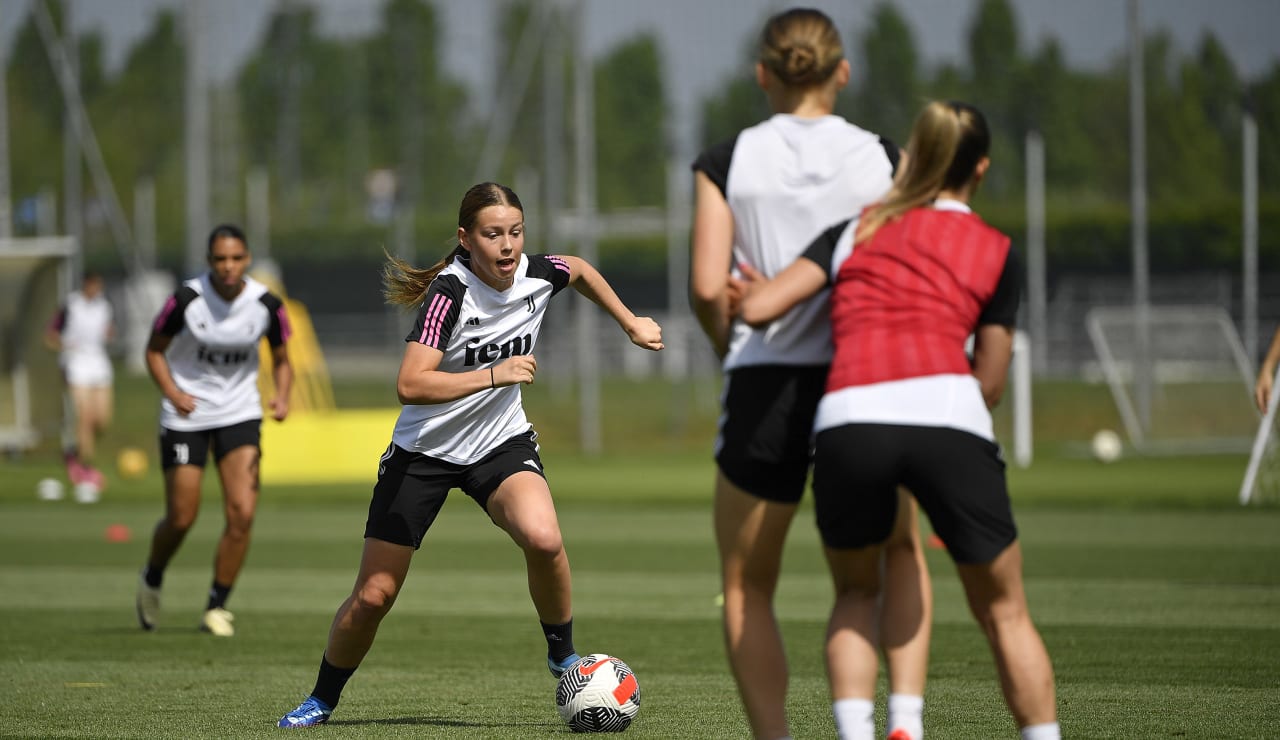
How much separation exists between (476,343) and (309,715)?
1.63 meters

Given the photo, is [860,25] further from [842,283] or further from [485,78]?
[842,283]

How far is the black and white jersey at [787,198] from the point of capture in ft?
16.1

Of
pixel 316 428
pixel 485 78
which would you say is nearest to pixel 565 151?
pixel 485 78

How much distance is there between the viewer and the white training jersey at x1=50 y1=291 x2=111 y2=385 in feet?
73.8

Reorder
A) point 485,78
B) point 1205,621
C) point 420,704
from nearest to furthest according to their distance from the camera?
point 420,704 → point 1205,621 → point 485,78

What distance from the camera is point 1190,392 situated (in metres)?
27.0

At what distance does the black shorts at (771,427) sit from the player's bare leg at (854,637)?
265mm

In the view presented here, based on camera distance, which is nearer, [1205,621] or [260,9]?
[1205,621]

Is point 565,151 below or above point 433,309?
below

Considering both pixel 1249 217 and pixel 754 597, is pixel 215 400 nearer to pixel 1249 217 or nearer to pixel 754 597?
pixel 754 597

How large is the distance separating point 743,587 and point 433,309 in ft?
6.79

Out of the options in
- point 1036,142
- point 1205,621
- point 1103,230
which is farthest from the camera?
point 1103,230

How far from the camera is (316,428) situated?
928 inches

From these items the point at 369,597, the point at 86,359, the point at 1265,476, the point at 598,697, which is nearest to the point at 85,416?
the point at 86,359
